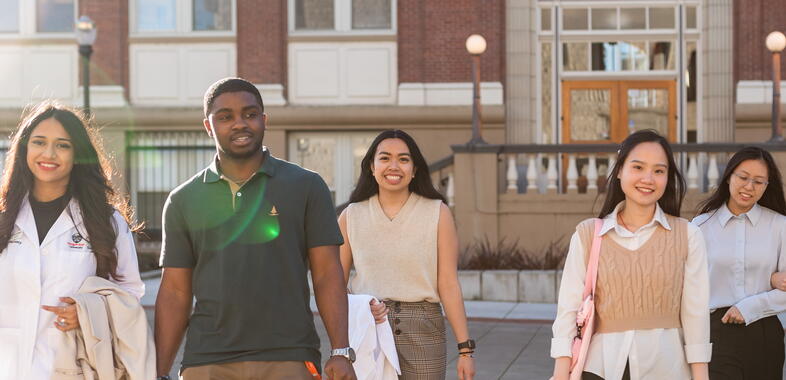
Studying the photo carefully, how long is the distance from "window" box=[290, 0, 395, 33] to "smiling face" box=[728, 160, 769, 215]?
1780cm

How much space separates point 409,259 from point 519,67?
61.9 ft

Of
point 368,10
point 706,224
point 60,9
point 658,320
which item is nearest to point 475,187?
point 368,10

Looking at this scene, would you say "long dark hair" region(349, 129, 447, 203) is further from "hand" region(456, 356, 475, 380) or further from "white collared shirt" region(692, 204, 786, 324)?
"white collared shirt" region(692, 204, 786, 324)

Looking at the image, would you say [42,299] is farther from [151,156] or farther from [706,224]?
[151,156]

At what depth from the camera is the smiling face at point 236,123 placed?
4.51 metres

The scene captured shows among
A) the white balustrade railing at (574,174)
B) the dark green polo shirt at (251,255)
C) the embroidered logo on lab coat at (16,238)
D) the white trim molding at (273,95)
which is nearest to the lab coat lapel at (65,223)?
the embroidered logo on lab coat at (16,238)

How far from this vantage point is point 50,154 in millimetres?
4980

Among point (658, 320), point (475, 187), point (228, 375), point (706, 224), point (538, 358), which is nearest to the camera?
point (228, 375)

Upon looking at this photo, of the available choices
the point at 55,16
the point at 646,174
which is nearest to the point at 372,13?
the point at 55,16

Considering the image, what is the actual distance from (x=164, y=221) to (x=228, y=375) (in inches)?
26.7

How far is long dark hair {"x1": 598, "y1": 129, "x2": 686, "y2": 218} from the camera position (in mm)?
5273

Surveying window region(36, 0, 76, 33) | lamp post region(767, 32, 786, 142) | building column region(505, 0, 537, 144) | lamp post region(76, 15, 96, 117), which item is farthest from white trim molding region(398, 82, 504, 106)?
window region(36, 0, 76, 33)

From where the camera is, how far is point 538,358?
11.5 metres

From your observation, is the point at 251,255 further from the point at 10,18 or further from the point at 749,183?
the point at 10,18
